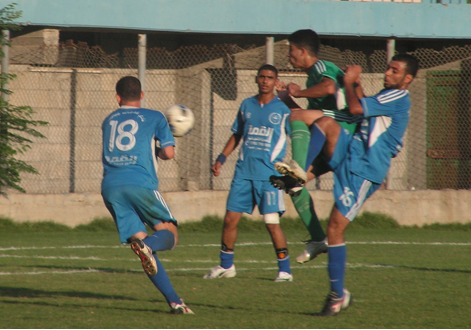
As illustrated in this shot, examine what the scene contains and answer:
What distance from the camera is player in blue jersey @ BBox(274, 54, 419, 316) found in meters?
5.73

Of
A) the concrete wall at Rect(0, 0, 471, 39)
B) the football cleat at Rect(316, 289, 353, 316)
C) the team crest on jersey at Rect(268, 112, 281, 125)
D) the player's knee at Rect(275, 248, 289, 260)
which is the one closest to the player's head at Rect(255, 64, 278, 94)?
the team crest on jersey at Rect(268, 112, 281, 125)

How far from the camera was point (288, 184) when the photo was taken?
5691mm

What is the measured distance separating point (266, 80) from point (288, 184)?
8.28ft

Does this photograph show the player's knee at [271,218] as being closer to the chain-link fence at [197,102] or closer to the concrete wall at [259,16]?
the chain-link fence at [197,102]

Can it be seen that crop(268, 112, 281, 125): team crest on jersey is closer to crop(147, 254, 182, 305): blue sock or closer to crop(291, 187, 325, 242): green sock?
crop(291, 187, 325, 242): green sock

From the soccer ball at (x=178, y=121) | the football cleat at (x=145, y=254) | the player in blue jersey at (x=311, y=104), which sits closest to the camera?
the football cleat at (x=145, y=254)

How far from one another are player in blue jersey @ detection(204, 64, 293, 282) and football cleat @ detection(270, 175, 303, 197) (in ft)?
6.97

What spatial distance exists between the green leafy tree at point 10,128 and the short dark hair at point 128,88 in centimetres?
671

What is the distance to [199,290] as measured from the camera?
23.0 feet

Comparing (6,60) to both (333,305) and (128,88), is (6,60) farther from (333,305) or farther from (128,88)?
(333,305)

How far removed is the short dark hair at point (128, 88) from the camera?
586cm

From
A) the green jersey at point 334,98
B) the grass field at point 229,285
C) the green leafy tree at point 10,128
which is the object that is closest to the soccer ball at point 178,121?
the green jersey at point 334,98

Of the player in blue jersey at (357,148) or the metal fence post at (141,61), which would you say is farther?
the metal fence post at (141,61)

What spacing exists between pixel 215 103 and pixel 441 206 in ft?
15.7
